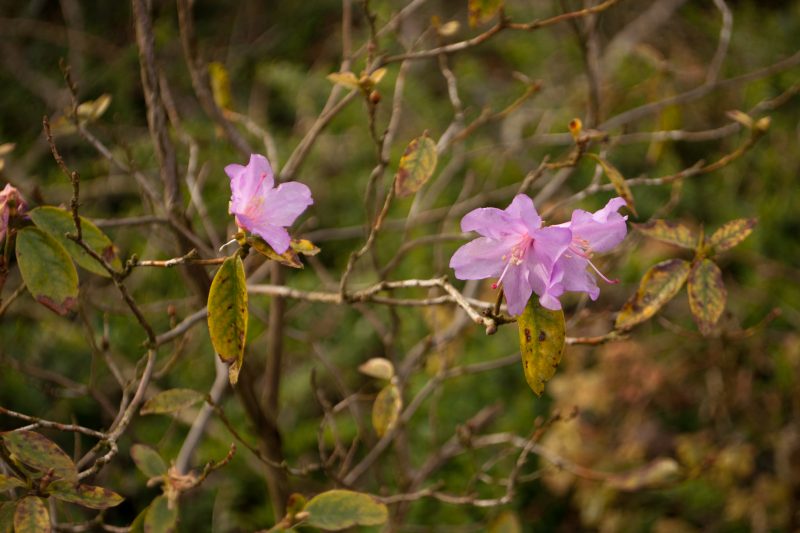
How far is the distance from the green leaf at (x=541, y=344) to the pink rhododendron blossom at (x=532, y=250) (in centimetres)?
2

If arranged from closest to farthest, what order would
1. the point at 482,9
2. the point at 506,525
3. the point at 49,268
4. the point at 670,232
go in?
1. the point at 49,268
2. the point at 670,232
3. the point at 482,9
4. the point at 506,525

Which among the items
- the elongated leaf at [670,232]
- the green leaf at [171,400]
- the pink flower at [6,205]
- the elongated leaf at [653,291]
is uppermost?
the pink flower at [6,205]

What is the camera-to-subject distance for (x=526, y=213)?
29.3 inches

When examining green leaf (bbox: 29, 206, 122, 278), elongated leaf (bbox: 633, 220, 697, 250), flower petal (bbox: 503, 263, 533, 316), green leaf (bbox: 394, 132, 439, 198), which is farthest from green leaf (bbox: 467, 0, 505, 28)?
green leaf (bbox: 29, 206, 122, 278)

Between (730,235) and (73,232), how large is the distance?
827 millimetres

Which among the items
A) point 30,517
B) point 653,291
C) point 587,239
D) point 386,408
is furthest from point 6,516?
point 653,291

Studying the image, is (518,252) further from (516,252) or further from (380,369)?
(380,369)

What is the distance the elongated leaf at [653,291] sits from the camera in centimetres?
92

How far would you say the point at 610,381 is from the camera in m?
2.15

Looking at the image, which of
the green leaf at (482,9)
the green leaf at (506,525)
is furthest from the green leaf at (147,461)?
the green leaf at (482,9)

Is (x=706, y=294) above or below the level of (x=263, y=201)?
below

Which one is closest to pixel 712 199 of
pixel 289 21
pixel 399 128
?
pixel 399 128

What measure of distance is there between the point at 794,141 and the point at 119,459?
262 cm

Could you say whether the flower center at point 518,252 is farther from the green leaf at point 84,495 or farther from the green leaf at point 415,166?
the green leaf at point 84,495
